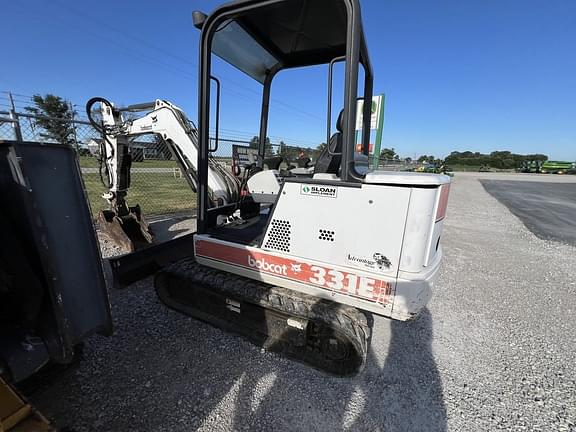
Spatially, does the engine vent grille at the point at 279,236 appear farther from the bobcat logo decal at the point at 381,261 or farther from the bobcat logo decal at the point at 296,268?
the bobcat logo decal at the point at 381,261

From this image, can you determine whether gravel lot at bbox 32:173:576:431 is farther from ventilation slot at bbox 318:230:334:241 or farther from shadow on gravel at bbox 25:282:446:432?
ventilation slot at bbox 318:230:334:241

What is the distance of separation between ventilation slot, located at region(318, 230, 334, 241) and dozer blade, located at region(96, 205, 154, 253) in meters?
3.51

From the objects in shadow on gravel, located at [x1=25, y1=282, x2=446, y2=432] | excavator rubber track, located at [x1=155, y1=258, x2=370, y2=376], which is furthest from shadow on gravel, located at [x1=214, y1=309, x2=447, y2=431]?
excavator rubber track, located at [x1=155, y1=258, x2=370, y2=376]

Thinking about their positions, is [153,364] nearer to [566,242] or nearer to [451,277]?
[451,277]

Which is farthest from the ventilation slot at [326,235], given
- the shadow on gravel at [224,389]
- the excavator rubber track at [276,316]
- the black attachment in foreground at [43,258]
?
the black attachment in foreground at [43,258]

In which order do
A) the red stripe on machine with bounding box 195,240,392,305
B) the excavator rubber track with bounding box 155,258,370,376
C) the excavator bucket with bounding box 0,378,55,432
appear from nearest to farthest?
1. the excavator bucket with bounding box 0,378,55,432
2. the red stripe on machine with bounding box 195,240,392,305
3. the excavator rubber track with bounding box 155,258,370,376

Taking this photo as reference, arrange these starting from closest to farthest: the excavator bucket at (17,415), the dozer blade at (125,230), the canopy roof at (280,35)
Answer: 1. the excavator bucket at (17,415)
2. the canopy roof at (280,35)
3. the dozer blade at (125,230)

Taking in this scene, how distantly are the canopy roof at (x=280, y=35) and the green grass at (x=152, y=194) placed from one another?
4610mm

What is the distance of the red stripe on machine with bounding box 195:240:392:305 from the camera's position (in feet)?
6.23

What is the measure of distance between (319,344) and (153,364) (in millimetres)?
1341

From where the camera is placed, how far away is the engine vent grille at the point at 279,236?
217cm

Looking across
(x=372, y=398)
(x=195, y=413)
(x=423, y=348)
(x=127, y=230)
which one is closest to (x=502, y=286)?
(x=423, y=348)

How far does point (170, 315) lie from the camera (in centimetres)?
281

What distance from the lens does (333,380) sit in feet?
7.02
